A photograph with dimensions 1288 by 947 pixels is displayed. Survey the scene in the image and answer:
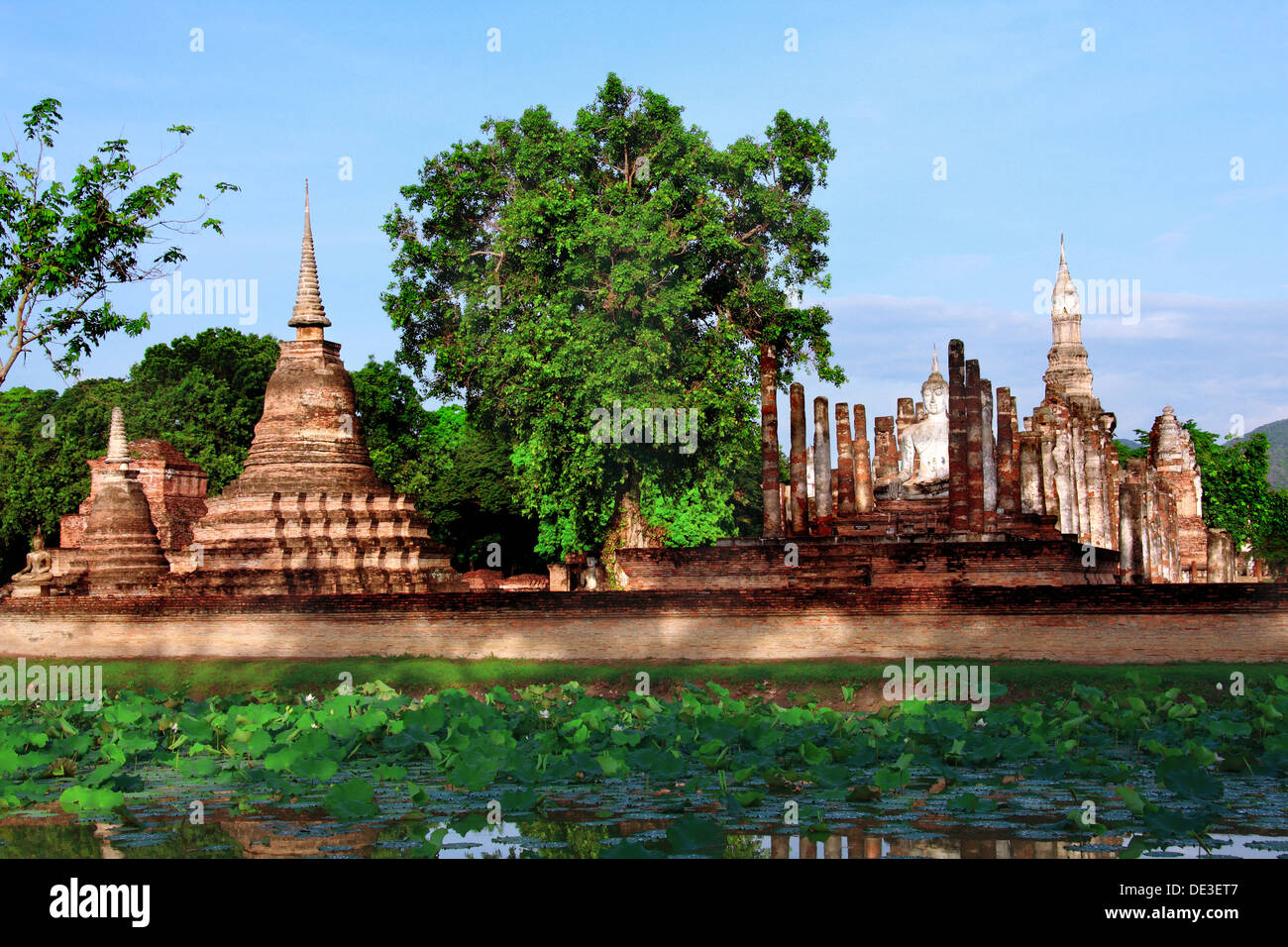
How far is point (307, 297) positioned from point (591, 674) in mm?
17027

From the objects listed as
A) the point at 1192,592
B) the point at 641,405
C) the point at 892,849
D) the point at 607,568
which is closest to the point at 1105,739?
the point at 892,849

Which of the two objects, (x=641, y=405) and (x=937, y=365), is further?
(x=937, y=365)

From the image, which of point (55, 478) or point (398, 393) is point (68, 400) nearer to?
point (55, 478)

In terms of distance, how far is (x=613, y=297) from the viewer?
2933 cm

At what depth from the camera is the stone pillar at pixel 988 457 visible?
82.4 feet

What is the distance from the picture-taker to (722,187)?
3212 cm

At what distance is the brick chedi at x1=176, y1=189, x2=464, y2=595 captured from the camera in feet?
91.2

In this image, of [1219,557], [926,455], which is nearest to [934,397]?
[926,455]

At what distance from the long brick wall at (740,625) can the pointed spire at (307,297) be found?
11376mm

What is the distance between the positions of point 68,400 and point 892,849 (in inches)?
2222

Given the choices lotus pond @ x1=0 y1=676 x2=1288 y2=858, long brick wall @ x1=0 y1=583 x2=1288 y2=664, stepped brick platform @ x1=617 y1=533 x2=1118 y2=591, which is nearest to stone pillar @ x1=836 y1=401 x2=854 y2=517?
stepped brick platform @ x1=617 y1=533 x2=1118 y2=591

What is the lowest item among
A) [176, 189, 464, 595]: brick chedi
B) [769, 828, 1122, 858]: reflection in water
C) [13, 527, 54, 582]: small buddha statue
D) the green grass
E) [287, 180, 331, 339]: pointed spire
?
the green grass

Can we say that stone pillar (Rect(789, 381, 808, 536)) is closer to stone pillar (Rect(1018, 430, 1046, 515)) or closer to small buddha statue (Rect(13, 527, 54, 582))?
stone pillar (Rect(1018, 430, 1046, 515))

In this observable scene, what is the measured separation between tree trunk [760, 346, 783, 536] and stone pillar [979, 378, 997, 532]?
378 centimetres
